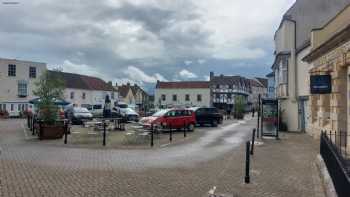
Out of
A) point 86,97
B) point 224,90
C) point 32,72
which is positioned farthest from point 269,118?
point 224,90

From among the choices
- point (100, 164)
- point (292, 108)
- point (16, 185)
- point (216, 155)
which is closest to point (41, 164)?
point (100, 164)

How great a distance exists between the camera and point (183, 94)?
9531 centimetres

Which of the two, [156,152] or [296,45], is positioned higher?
[296,45]

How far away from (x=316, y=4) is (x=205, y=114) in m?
12.8

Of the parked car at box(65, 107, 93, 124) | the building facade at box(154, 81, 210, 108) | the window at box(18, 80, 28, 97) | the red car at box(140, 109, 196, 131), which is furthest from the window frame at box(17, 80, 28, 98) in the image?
the building facade at box(154, 81, 210, 108)

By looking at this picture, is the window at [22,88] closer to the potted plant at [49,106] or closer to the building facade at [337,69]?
the potted plant at [49,106]

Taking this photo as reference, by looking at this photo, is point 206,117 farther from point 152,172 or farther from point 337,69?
point 152,172

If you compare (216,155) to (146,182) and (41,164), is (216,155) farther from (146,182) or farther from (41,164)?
(41,164)

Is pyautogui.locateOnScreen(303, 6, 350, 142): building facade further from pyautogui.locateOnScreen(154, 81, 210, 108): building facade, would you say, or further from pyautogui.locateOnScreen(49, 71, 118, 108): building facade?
pyautogui.locateOnScreen(154, 81, 210, 108): building facade

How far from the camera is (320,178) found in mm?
9641

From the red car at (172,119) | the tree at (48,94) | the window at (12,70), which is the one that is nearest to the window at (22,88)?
the window at (12,70)

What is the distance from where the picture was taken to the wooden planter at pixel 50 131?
18484 millimetres

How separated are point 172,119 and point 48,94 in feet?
30.1

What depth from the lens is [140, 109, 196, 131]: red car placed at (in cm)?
2447
